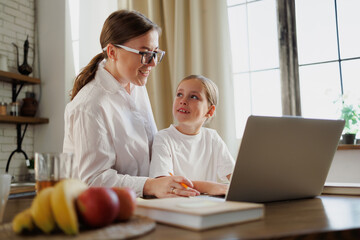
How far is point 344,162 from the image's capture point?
8.87 ft

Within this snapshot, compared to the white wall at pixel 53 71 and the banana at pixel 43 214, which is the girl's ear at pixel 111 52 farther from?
the white wall at pixel 53 71

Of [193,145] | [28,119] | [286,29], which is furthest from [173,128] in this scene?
[28,119]

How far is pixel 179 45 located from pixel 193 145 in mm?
1519

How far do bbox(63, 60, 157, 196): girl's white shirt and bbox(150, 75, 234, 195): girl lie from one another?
10 centimetres

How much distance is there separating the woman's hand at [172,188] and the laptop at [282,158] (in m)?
0.21

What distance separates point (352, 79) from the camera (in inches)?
112

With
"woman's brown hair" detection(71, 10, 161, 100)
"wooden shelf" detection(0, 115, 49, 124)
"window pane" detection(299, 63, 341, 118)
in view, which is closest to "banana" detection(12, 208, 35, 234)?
"woman's brown hair" detection(71, 10, 161, 100)

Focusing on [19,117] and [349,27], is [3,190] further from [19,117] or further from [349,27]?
[19,117]

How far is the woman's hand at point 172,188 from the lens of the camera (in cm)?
118

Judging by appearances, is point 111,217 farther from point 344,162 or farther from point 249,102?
point 249,102

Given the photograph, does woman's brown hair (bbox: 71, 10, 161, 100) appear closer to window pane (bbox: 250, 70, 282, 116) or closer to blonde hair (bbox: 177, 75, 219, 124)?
blonde hair (bbox: 177, 75, 219, 124)

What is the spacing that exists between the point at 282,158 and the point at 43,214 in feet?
2.17

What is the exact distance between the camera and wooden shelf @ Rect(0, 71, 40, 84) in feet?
11.2

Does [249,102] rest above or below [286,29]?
below
